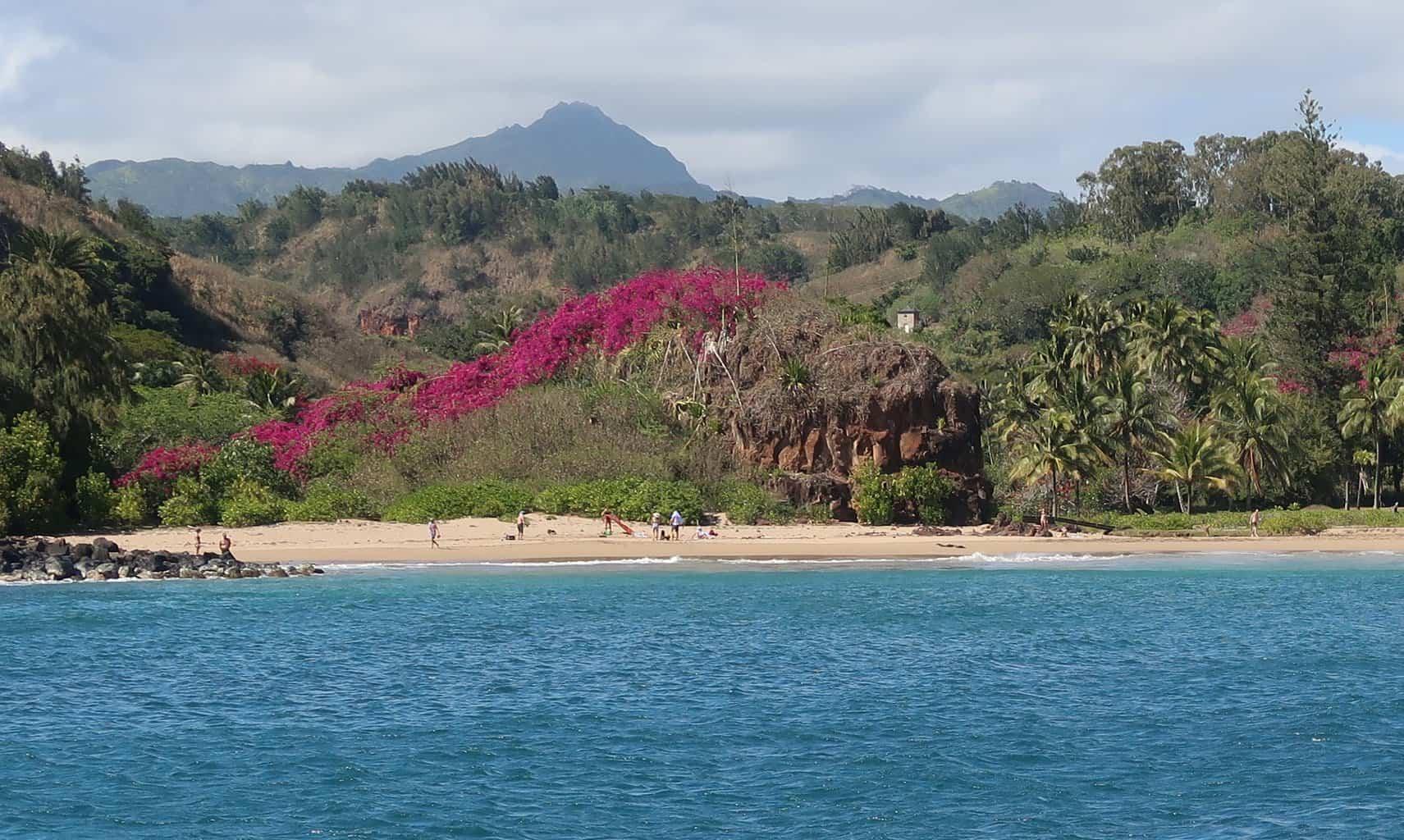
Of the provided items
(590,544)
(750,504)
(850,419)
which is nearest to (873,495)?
(850,419)

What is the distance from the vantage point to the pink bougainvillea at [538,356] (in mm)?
42906

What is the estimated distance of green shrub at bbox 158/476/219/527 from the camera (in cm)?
3838

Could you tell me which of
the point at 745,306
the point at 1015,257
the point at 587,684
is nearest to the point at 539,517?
the point at 745,306

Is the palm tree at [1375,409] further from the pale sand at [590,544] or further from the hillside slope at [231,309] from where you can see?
the hillside slope at [231,309]

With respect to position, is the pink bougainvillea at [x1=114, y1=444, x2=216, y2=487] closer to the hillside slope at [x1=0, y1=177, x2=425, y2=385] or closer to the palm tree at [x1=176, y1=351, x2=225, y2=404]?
the palm tree at [x1=176, y1=351, x2=225, y2=404]

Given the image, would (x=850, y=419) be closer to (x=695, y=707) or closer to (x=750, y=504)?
(x=750, y=504)

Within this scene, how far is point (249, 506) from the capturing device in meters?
38.7

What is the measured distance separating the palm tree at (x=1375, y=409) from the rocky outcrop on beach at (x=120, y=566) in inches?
1382

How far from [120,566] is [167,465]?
21.1 ft

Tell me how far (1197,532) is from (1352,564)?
21.6 feet

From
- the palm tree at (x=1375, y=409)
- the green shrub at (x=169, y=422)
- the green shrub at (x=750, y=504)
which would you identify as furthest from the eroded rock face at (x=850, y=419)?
the palm tree at (x=1375, y=409)

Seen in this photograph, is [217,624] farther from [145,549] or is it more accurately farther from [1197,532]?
[1197,532]

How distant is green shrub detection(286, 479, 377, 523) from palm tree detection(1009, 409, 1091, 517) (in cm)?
1804

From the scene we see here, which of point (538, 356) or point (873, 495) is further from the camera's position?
point (538, 356)
